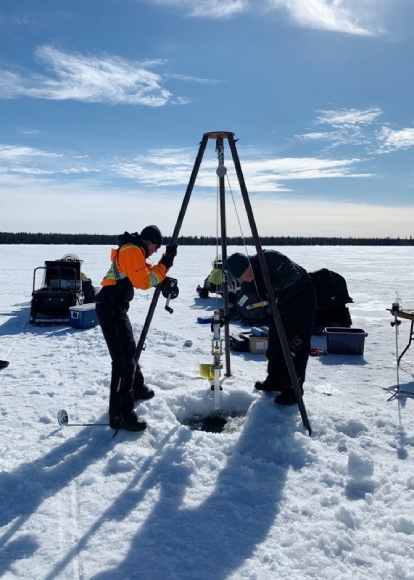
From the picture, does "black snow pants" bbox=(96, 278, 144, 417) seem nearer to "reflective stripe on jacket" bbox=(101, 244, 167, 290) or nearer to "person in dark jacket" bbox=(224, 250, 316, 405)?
"reflective stripe on jacket" bbox=(101, 244, 167, 290)

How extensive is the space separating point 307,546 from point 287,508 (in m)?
0.39

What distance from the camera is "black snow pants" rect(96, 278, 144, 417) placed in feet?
14.1

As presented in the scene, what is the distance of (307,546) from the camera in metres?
2.79

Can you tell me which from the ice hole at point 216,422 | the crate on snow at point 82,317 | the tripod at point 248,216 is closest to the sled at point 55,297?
the crate on snow at point 82,317

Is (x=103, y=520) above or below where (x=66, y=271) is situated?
below

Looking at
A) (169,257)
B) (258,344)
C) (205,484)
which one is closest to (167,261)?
(169,257)

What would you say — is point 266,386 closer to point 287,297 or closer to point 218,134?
point 287,297

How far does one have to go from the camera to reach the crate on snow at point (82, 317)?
948cm

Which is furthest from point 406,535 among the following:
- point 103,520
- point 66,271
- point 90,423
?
point 66,271

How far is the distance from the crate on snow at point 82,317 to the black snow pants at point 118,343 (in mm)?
→ 5315

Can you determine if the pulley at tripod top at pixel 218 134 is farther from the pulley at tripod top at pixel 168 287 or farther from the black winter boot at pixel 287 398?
the black winter boot at pixel 287 398

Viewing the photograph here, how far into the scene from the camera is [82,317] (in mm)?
9469

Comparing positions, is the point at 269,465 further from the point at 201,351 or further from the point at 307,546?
the point at 201,351

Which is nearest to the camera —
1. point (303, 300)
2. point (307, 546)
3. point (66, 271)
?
point (307, 546)
